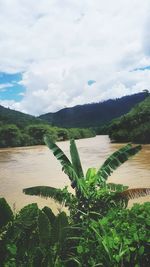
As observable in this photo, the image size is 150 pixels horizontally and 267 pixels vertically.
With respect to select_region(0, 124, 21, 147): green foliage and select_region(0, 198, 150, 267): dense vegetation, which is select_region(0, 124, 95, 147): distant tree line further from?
select_region(0, 198, 150, 267): dense vegetation

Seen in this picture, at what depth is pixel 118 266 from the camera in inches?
147

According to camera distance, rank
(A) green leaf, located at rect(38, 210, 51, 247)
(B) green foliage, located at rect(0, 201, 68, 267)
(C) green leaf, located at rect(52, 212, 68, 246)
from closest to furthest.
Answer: (B) green foliage, located at rect(0, 201, 68, 267), (A) green leaf, located at rect(38, 210, 51, 247), (C) green leaf, located at rect(52, 212, 68, 246)

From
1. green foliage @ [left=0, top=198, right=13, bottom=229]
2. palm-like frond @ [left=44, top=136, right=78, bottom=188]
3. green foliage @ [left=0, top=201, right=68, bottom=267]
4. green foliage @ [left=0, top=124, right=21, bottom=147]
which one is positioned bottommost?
green foliage @ [left=0, top=201, right=68, bottom=267]

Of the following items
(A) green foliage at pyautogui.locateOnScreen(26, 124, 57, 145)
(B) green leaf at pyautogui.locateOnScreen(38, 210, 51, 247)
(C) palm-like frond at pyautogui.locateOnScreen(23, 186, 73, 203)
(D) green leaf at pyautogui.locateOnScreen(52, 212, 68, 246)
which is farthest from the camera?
(A) green foliage at pyautogui.locateOnScreen(26, 124, 57, 145)

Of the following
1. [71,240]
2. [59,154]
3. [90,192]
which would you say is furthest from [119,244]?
[59,154]

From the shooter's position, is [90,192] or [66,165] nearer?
[90,192]

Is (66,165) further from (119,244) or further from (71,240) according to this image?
(119,244)

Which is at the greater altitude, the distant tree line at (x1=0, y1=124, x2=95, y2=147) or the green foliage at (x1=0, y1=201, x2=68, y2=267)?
the distant tree line at (x1=0, y1=124, x2=95, y2=147)

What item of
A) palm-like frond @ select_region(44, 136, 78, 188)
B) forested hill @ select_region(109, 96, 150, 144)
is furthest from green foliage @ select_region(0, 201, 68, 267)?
forested hill @ select_region(109, 96, 150, 144)

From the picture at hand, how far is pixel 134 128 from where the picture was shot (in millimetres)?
67062

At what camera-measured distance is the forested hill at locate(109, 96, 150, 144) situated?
6128 centimetres

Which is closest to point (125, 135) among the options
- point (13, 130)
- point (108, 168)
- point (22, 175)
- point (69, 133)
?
point (13, 130)

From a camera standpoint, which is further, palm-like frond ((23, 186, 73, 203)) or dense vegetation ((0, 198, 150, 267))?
palm-like frond ((23, 186, 73, 203))

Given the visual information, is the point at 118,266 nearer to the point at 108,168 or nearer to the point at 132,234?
the point at 132,234
